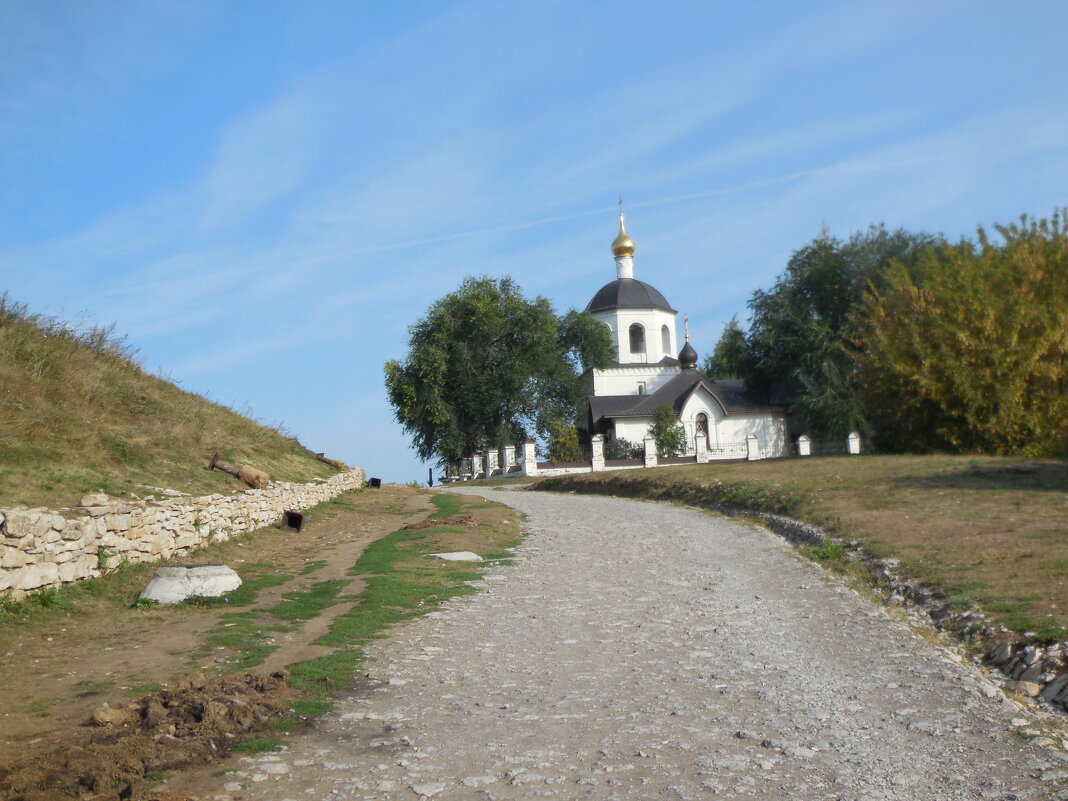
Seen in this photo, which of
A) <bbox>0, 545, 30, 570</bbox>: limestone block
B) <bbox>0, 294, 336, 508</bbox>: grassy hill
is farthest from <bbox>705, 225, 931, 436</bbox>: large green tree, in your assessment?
<bbox>0, 545, 30, 570</bbox>: limestone block

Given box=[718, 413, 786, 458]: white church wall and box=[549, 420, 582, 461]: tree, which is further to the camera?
box=[718, 413, 786, 458]: white church wall

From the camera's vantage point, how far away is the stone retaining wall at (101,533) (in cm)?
959

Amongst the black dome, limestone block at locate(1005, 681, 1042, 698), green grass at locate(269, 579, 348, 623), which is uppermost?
the black dome

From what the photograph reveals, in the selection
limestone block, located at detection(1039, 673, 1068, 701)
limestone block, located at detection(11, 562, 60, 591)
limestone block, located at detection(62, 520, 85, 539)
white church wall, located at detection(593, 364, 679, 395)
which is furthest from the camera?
white church wall, located at detection(593, 364, 679, 395)

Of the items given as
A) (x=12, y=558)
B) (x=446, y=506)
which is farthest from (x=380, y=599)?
(x=446, y=506)

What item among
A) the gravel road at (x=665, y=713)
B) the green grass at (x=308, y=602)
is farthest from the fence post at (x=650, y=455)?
the gravel road at (x=665, y=713)

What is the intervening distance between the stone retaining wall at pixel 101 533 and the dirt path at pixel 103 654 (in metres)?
0.46

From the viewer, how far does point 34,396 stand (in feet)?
48.8

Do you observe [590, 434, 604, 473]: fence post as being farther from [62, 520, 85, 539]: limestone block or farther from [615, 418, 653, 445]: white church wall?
[62, 520, 85, 539]: limestone block

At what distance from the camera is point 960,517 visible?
15.5 m

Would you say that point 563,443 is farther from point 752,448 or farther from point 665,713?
point 665,713

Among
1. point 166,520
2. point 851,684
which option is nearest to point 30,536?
point 166,520

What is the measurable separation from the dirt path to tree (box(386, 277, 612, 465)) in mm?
41391

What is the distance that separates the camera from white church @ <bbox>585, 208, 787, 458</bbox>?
57.1 m
